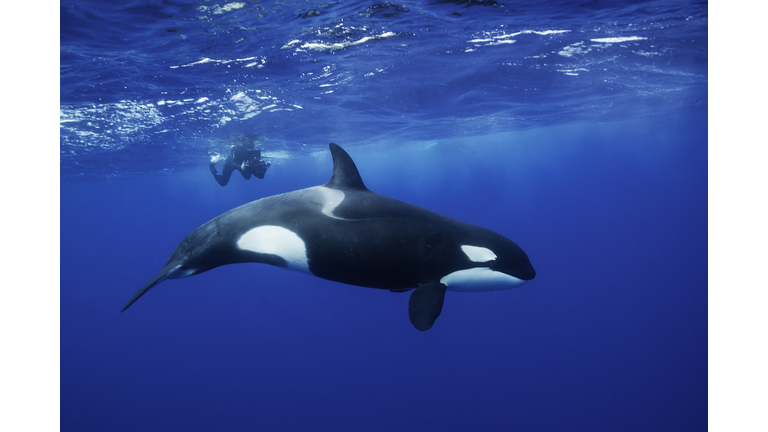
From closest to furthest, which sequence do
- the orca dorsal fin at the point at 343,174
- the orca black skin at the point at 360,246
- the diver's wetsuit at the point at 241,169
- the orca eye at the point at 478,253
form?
the orca black skin at the point at 360,246 < the orca eye at the point at 478,253 < the orca dorsal fin at the point at 343,174 < the diver's wetsuit at the point at 241,169

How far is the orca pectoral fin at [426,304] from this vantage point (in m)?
4.52

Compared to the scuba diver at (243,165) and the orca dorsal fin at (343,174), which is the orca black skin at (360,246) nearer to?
the orca dorsal fin at (343,174)

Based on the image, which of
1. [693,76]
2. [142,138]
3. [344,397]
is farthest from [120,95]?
[693,76]

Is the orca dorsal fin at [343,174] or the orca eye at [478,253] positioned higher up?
the orca dorsal fin at [343,174]

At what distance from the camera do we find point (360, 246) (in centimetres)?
471

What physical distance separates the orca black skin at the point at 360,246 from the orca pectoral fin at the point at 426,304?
0.5 inches

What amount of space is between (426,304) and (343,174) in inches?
88.2

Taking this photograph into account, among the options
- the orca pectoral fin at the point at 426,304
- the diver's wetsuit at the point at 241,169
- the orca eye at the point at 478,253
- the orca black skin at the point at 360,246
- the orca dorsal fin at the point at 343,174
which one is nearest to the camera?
the orca pectoral fin at the point at 426,304

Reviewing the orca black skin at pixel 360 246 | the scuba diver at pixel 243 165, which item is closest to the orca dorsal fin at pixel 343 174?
the orca black skin at pixel 360 246

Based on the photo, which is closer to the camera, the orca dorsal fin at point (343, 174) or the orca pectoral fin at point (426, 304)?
the orca pectoral fin at point (426, 304)

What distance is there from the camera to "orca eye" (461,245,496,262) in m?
5.10

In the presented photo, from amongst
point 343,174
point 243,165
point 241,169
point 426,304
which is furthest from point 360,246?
point 243,165

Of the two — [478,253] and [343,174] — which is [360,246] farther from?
[478,253]

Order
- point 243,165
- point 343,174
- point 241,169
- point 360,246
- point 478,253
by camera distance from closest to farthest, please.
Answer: point 360,246
point 478,253
point 343,174
point 241,169
point 243,165
